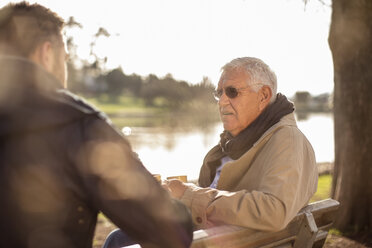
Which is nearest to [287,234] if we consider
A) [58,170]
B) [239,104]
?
[239,104]

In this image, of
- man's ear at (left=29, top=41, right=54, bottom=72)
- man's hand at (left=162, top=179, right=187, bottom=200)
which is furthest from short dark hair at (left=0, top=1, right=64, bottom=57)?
man's hand at (left=162, top=179, right=187, bottom=200)

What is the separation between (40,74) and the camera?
123 cm

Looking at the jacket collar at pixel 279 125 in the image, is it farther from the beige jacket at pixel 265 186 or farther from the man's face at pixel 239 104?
the man's face at pixel 239 104

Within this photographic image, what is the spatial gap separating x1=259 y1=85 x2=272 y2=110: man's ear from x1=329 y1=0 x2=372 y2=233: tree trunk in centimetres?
231

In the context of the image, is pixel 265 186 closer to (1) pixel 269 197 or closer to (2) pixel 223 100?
(1) pixel 269 197

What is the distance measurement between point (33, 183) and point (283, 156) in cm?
137

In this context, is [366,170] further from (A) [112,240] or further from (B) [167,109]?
(B) [167,109]

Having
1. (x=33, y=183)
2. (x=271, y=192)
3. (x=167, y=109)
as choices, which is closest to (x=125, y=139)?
(x=33, y=183)

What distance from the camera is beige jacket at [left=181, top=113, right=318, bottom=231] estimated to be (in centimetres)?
200

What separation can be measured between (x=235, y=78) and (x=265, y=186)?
0.77m

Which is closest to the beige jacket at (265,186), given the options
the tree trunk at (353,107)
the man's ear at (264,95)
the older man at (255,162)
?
the older man at (255,162)

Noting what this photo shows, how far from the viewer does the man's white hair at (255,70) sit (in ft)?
8.17

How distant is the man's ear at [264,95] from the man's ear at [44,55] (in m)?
1.51

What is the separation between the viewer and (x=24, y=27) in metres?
1.32
